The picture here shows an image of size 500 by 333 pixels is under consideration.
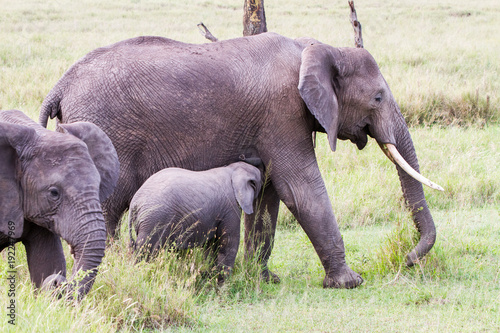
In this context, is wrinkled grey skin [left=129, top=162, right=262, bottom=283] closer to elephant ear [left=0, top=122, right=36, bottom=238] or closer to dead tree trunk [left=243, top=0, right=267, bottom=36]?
elephant ear [left=0, top=122, right=36, bottom=238]

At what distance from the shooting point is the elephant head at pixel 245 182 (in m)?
5.50

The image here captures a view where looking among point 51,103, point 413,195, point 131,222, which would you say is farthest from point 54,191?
point 413,195

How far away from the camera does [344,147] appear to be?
31.5ft

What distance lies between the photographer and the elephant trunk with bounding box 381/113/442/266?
5785mm

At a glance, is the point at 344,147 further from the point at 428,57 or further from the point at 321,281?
the point at 428,57

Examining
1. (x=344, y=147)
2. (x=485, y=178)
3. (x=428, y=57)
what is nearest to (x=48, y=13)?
(x=428, y=57)

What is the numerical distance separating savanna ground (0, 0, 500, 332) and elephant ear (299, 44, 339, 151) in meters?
1.26

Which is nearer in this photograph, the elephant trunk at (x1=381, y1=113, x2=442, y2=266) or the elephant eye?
the elephant eye

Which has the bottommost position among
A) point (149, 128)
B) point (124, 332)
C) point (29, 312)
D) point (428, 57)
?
point (428, 57)

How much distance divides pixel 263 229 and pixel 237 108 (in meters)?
1.27

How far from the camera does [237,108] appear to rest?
567cm

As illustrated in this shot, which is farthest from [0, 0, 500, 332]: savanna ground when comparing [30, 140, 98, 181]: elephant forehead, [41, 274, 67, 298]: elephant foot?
[30, 140, 98, 181]: elephant forehead

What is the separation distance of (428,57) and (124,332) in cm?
1426

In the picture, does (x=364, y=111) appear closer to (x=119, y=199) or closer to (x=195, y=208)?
(x=195, y=208)
